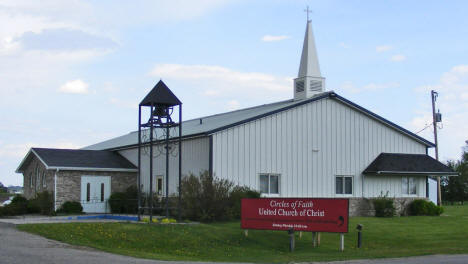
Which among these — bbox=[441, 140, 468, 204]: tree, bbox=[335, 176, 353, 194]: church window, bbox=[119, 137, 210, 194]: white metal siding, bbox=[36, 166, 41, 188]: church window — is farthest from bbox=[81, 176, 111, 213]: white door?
bbox=[441, 140, 468, 204]: tree

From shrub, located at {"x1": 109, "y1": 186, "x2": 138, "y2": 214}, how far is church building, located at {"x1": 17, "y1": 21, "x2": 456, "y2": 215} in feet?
2.34

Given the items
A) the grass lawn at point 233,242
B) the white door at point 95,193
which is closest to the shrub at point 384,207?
the grass lawn at point 233,242

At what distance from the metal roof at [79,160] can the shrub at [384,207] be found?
1361cm

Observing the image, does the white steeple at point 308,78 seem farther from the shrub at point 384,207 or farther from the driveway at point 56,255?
the driveway at point 56,255

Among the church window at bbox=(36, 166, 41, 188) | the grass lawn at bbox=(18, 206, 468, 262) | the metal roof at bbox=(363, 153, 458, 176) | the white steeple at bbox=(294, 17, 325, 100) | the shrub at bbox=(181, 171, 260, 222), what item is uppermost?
the white steeple at bbox=(294, 17, 325, 100)

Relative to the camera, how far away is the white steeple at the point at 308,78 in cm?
3519

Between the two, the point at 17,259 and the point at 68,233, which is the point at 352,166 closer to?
the point at 68,233

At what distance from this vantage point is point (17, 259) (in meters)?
14.8

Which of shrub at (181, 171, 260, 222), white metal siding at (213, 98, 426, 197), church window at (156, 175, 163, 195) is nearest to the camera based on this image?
shrub at (181, 171, 260, 222)

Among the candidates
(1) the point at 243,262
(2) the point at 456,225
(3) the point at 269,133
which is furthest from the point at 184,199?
(2) the point at 456,225

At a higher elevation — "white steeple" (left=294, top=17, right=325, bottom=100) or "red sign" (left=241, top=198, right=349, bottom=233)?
"white steeple" (left=294, top=17, right=325, bottom=100)

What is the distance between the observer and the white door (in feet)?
111

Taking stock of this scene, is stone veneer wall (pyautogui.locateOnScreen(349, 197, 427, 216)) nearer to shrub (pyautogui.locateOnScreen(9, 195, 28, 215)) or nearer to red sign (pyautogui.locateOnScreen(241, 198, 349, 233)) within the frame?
red sign (pyautogui.locateOnScreen(241, 198, 349, 233))

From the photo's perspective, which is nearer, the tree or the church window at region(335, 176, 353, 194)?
the church window at region(335, 176, 353, 194)
